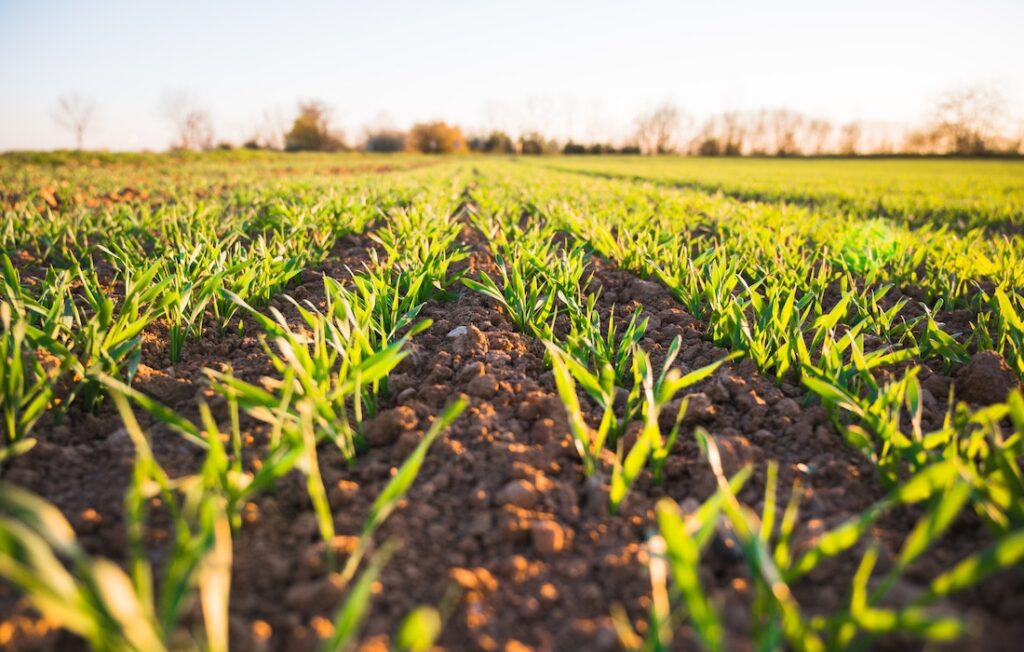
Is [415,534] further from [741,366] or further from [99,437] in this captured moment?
[741,366]

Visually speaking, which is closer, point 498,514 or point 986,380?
point 498,514

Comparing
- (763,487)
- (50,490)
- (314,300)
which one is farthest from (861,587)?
(314,300)

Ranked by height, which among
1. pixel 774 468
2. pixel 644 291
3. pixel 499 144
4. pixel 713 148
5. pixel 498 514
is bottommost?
pixel 498 514

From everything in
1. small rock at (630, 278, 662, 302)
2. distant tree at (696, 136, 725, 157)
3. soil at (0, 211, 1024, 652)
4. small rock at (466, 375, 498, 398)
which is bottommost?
soil at (0, 211, 1024, 652)

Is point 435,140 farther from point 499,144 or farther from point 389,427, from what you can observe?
point 389,427

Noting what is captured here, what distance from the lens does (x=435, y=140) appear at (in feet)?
218

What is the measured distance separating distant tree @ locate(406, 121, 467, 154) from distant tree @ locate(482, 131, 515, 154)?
2.86 metres

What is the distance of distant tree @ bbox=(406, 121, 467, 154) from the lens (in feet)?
218

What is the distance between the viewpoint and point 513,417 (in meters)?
1.55

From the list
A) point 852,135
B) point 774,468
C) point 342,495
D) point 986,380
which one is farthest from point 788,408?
point 852,135

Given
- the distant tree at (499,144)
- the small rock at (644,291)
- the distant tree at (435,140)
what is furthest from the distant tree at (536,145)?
the small rock at (644,291)

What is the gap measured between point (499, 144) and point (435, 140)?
7537mm

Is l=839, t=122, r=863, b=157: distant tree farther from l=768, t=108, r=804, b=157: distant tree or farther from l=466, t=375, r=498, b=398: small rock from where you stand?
l=466, t=375, r=498, b=398: small rock

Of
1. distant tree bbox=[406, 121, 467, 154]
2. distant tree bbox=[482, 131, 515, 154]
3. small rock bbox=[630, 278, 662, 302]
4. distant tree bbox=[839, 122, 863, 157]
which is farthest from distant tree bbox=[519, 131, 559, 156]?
small rock bbox=[630, 278, 662, 302]
